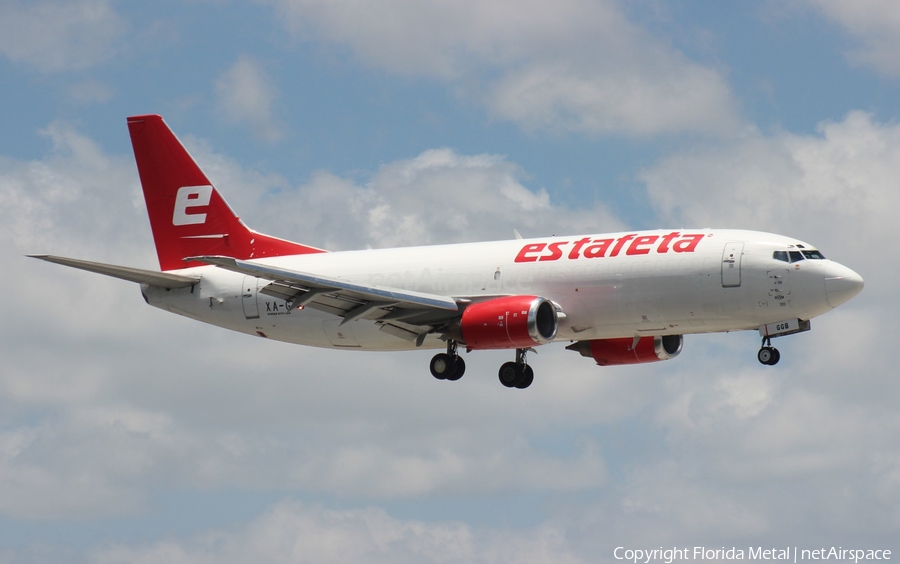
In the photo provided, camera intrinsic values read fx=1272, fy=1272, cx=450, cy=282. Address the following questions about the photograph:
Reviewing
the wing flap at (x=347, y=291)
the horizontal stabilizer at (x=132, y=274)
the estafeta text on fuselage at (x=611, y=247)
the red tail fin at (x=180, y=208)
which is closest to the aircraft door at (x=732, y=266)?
the estafeta text on fuselage at (x=611, y=247)

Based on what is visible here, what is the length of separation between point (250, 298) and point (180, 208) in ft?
25.5

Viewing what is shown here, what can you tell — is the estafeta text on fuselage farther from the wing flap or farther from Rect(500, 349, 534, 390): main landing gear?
Rect(500, 349, 534, 390): main landing gear

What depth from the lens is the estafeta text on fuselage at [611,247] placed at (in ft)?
157

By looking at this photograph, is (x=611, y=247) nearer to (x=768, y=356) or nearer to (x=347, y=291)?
(x=768, y=356)

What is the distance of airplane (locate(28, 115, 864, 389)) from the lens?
4638 cm

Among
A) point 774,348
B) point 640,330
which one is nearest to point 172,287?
point 640,330

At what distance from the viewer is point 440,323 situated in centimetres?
5119

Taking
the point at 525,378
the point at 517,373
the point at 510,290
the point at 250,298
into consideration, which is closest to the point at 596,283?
the point at 510,290

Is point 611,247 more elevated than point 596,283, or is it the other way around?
point 611,247

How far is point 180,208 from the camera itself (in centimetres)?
6031

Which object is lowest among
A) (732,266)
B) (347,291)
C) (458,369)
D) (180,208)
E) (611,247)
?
(458,369)

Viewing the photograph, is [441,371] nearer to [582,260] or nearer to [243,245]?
[582,260]

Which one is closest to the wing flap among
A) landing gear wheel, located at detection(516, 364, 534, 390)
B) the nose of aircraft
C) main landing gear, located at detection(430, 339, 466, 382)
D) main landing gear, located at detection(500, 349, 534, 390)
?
main landing gear, located at detection(430, 339, 466, 382)

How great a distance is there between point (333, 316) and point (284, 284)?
228 inches
